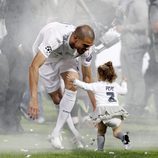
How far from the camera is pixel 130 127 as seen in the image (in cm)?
1259

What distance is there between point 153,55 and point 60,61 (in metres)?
4.72

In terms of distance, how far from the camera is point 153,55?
1456cm

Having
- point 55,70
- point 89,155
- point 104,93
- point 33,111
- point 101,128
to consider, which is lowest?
point 89,155

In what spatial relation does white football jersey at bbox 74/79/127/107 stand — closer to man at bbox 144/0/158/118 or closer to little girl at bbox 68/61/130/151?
little girl at bbox 68/61/130/151

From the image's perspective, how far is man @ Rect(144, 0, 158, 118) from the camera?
13.1 metres

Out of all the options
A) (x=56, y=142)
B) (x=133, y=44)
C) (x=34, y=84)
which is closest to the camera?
(x=34, y=84)

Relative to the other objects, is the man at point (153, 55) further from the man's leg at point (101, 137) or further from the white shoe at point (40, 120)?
the man's leg at point (101, 137)

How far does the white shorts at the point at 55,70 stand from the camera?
32.9 feet

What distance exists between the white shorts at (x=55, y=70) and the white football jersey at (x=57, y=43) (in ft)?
0.32

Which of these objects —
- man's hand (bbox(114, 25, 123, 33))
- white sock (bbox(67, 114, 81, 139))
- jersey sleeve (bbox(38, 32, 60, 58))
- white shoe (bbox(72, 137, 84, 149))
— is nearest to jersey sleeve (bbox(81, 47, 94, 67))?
jersey sleeve (bbox(38, 32, 60, 58))

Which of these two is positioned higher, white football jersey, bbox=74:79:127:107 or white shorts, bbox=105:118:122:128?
white football jersey, bbox=74:79:127:107

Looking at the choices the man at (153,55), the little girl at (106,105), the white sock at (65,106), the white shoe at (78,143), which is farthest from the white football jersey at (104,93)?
the man at (153,55)

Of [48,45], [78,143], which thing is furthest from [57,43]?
[78,143]

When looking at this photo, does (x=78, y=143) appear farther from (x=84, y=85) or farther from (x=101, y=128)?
(x=84, y=85)
